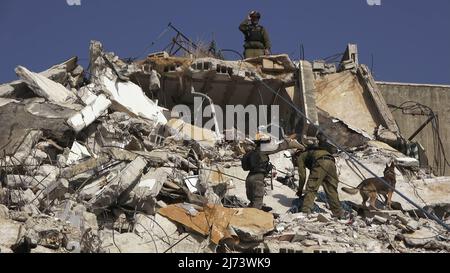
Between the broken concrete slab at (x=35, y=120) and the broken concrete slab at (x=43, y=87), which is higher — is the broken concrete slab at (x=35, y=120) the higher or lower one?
the lower one

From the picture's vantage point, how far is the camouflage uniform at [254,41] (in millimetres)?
16422

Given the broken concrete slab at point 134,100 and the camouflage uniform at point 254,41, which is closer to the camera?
the broken concrete slab at point 134,100

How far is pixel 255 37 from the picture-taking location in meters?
16.5

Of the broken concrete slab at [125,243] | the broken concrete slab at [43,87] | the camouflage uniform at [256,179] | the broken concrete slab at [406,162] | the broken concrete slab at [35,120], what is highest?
the broken concrete slab at [43,87]

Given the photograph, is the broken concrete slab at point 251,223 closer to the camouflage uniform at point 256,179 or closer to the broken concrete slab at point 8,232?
the camouflage uniform at point 256,179

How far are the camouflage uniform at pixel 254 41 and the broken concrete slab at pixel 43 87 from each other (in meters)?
3.52

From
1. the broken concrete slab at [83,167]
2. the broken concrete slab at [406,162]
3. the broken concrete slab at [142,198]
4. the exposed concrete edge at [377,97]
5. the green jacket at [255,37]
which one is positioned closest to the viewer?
the broken concrete slab at [142,198]

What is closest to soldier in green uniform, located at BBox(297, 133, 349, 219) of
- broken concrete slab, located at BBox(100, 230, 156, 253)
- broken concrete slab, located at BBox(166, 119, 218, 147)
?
broken concrete slab, located at BBox(100, 230, 156, 253)

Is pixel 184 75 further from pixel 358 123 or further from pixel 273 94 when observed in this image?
pixel 358 123

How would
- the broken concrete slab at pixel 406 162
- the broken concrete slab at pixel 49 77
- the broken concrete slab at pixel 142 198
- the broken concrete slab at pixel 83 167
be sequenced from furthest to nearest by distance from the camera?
the broken concrete slab at pixel 406 162, the broken concrete slab at pixel 49 77, the broken concrete slab at pixel 83 167, the broken concrete slab at pixel 142 198

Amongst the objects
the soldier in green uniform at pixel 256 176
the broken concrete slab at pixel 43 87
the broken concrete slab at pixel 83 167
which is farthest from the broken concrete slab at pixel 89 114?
the soldier in green uniform at pixel 256 176

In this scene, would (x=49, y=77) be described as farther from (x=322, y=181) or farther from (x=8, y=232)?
(x=8, y=232)

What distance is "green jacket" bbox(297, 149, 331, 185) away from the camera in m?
11.7

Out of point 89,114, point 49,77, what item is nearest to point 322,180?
point 89,114
